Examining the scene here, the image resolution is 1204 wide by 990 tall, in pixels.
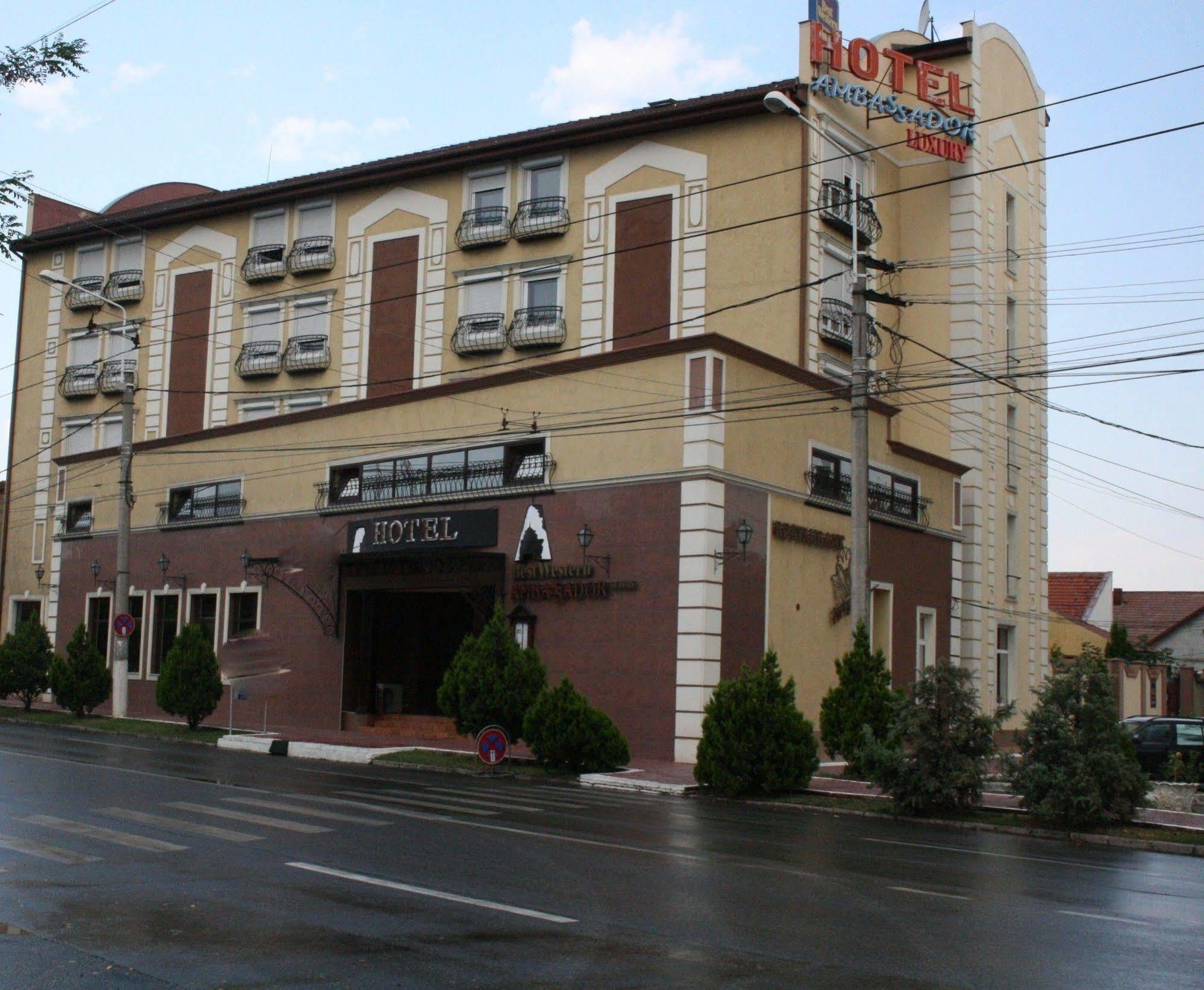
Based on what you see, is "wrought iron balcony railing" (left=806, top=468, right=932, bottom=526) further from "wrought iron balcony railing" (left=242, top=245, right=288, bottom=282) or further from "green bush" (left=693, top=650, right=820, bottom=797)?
"wrought iron balcony railing" (left=242, top=245, right=288, bottom=282)

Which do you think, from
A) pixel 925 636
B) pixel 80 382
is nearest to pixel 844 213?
pixel 925 636

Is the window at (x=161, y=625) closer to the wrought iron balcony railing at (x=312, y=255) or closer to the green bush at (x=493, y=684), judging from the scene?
the wrought iron balcony railing at (x=312, y=255)

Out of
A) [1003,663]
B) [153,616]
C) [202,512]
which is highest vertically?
[202,512]

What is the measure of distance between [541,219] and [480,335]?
135 inches

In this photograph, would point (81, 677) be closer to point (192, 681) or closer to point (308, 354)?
point (192, 681)

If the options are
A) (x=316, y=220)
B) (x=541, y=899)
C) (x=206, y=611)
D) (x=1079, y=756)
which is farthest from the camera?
(x=316, y=220)

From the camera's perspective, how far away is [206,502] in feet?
122

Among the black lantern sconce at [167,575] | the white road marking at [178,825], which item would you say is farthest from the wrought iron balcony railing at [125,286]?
the white road marking at [178,825]

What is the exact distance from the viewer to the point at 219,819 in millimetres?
14664

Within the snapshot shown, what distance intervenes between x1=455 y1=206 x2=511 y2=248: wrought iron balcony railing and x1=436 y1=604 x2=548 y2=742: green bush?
47.3ft

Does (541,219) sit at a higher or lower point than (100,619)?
higher

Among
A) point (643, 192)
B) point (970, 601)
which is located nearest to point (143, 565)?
point (643, 192)

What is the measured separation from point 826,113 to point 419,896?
2624 centimetres

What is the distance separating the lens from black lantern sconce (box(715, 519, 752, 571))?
25.4 meters
